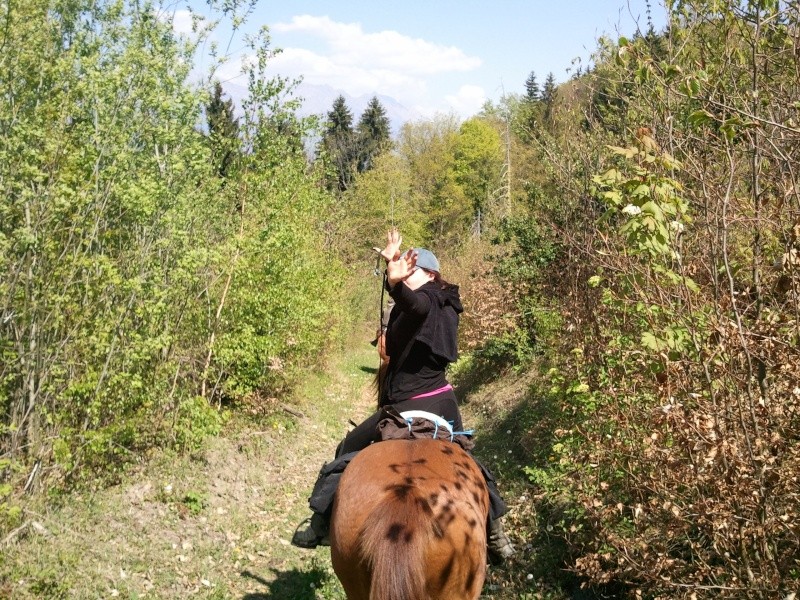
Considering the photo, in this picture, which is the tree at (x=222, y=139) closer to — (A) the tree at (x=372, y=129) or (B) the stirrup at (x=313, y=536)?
(B) the stirrup at (x=313, y=536)

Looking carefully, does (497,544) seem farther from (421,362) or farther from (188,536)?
(188,536)

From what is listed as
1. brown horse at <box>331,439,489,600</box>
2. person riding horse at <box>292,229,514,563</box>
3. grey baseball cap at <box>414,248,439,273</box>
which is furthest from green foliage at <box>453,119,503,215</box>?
brown horse at <box>331,439,489,600</box>

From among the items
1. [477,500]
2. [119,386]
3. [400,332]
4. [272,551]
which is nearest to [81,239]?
[119,386]

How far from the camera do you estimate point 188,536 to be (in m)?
7.52

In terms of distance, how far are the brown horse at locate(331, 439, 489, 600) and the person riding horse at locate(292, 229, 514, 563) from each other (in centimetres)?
62

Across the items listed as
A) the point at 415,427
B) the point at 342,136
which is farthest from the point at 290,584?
the point at 342,136

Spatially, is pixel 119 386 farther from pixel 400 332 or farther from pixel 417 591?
pixel 417 591

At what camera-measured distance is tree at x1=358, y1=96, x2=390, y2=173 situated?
57.8 meters

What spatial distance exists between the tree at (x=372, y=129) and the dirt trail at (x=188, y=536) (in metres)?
48.8

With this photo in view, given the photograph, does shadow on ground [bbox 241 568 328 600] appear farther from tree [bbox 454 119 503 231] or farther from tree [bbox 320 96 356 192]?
tree [bbox 454 119 503 231]

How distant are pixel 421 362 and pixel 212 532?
4.16 metres

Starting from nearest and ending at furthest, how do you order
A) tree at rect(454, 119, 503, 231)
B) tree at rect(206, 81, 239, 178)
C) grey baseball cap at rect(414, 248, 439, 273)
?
grey baseball cap at rect(414, 248, 439, 273), tree at rect(206, 81, 239, 178), tree at rect(454, 119, 503, 231)

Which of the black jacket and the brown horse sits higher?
the black jacket

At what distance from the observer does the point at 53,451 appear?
6.64 metres
